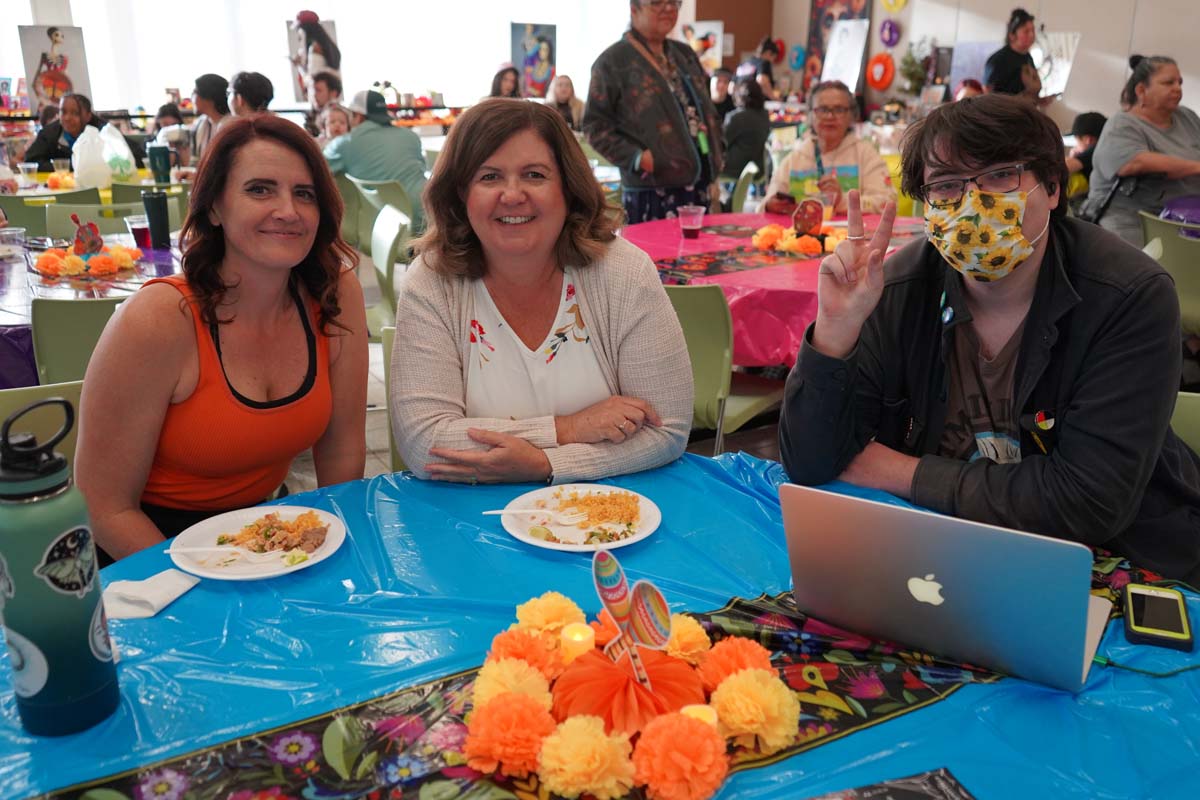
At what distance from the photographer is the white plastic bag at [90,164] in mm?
5035

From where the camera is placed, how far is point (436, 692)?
1026 mm

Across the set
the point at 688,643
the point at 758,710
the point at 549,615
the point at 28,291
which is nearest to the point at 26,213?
the point at 28,291

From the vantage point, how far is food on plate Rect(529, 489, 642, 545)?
1382 millimetres

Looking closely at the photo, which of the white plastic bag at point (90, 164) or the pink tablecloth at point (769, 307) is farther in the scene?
the white plastic bag at point (90, 164)

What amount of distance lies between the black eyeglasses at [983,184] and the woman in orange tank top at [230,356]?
115cm

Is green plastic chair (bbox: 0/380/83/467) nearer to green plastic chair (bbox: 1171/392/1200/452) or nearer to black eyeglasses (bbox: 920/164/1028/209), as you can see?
black eyeglasses (bbox: 920/164/1028/209)

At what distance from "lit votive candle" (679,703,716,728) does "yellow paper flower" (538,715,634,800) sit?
0.09 meters

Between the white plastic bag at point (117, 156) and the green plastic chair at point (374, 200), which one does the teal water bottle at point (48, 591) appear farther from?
the white plastic bag at point (117, 156)

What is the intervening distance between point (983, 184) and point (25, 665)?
1.46m

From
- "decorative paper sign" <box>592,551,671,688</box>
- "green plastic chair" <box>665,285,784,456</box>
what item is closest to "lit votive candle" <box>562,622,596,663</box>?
"decorative paper sign" <box>592,551,671,688</box>

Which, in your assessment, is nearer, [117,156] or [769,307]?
[769,307]

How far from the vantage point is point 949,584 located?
38.6 inches

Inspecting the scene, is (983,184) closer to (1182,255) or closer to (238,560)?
(238,560)

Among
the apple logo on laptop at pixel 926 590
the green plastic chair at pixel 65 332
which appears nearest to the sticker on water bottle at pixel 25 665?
the apple logo on laptop at pixel 926 590
